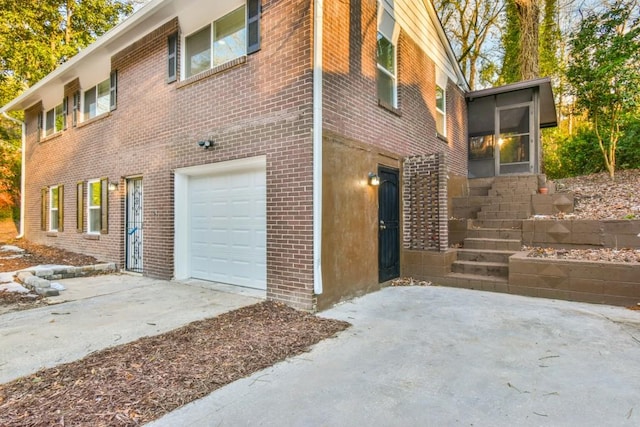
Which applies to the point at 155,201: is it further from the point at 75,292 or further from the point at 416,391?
the point at 416,391

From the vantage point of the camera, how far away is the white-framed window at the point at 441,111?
30.2 feet

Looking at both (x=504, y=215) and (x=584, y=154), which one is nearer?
(x=504, y=215)

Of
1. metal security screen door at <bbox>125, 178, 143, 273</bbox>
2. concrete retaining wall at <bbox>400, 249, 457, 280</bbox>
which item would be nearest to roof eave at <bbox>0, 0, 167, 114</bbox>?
metal security screen door at <bbox>125, 178, 143, 273</bbox>

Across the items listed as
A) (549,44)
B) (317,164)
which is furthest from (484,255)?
(549,44)

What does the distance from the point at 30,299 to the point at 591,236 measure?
361 inches

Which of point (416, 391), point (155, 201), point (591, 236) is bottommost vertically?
point (416, 391)

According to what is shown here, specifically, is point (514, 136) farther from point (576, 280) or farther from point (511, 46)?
point (511, 46)

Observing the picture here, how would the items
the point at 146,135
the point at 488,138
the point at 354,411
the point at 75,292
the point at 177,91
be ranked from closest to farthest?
the point at 354,411 → the point at 75,292 → the point at 177,91 → the point at 146,135 → the point at 488,138

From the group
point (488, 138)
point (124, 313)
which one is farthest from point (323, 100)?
point (488, 138)

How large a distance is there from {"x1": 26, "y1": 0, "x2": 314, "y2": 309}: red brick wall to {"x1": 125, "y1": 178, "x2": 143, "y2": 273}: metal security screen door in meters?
0.17

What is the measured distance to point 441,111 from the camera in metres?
9.38

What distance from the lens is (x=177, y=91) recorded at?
6.66m

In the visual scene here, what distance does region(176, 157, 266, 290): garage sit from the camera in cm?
564

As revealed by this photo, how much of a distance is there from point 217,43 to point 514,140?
8908 millimetres
